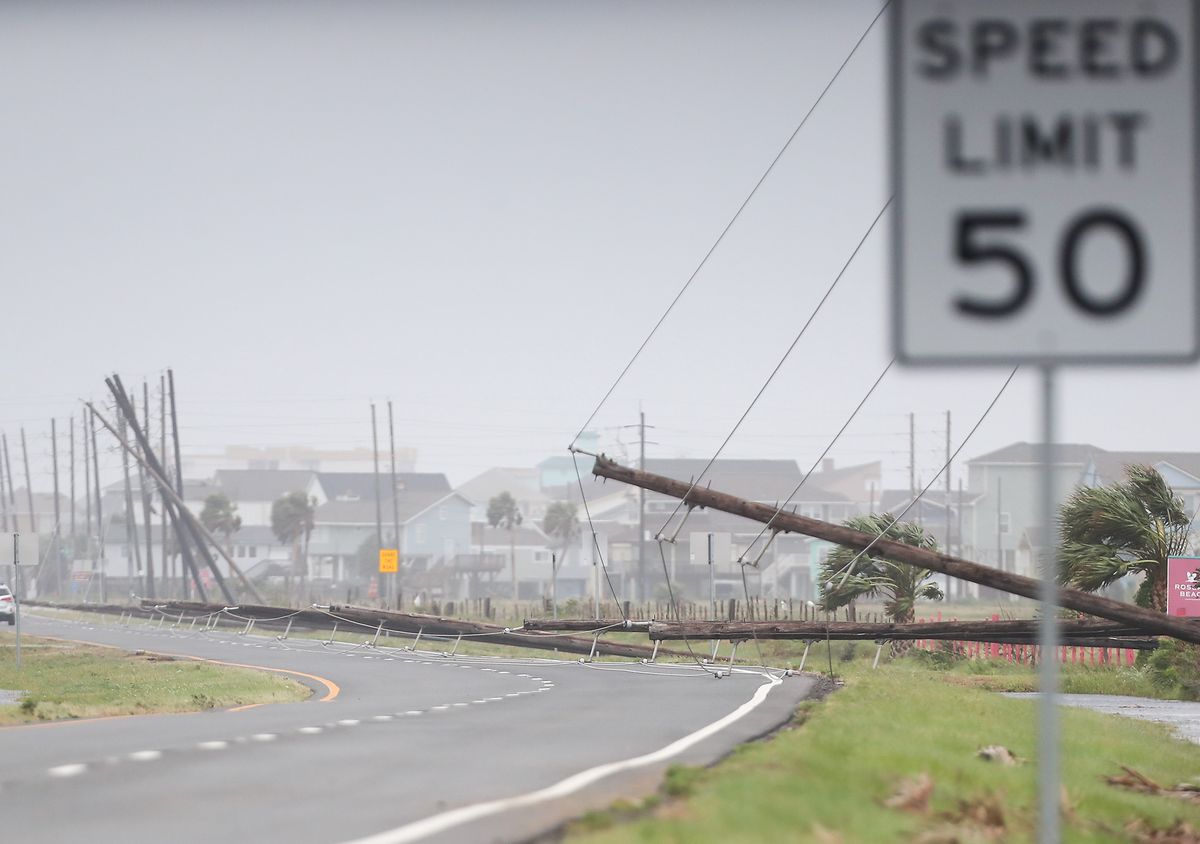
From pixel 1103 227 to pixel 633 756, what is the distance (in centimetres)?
745

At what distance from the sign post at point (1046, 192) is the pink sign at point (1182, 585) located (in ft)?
79.8

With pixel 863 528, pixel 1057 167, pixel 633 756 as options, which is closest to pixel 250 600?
pixel 863 528

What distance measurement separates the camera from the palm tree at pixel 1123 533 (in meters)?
27.9

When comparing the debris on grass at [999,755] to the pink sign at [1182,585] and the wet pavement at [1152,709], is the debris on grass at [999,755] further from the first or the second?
the pink sign at [1182,585]

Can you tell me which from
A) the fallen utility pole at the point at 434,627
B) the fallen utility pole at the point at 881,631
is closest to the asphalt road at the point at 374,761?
the fallen utility pole at the point at 881,631

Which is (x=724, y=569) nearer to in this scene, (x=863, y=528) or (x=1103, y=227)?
(x=863, y=528)

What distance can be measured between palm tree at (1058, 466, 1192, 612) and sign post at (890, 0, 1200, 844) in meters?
22.6

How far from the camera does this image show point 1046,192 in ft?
19.9

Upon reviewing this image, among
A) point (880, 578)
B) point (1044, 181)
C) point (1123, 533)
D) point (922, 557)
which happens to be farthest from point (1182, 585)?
point (1044, 181)

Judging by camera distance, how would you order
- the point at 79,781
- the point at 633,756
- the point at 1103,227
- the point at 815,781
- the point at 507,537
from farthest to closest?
the point at 507,537 < the point at 633,756 < the point at 79,781 < the point at 815,781 < the point at 1103,227

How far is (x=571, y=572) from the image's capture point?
152 meters

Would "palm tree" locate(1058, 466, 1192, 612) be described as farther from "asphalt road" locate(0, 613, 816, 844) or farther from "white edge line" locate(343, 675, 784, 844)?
"white edge line" locate(343, 675, 784, 844)

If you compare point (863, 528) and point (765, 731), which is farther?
point (863, 528)

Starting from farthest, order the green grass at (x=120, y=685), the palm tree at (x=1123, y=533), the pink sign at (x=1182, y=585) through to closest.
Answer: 1. the pink sign at (x=1182, y=585)
2. the palm tree at (x=1123, y=533)
3. the green grass at (x=120, y=685)
